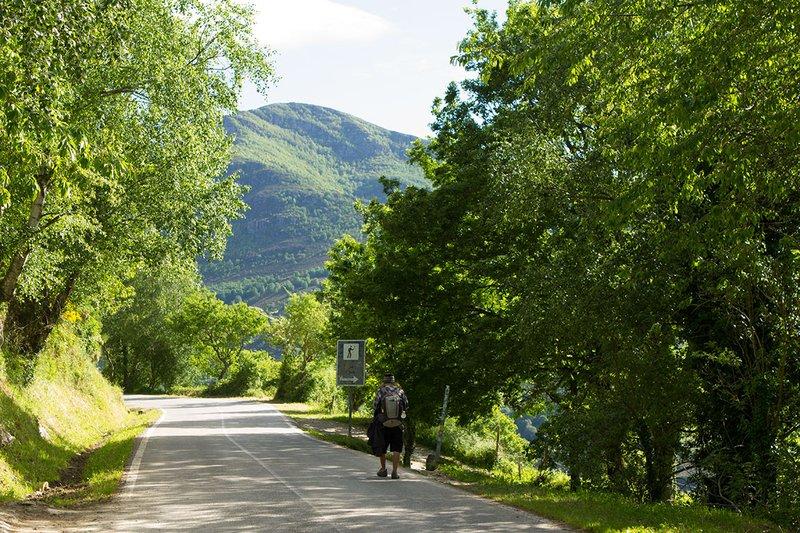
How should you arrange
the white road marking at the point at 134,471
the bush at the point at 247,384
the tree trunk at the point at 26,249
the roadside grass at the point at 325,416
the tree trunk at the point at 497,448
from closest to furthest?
the white road marking at the point at 134,471 → the tree trunk at the point at 26,249 → the tree trunk at the point at 497,448 → the roadside grass at the point at 325,416 → the bush at the point at 247,384

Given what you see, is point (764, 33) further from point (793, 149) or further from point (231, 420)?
point (231, 420)

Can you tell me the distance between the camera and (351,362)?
26.2m

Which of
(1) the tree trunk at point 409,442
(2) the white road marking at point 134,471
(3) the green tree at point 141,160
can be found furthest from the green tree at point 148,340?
(3) the green tree at point 141,160

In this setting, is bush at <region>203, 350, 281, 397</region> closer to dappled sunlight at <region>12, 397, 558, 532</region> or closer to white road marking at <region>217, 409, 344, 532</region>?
white road marking at <region>217, 409, 344, 532</region>

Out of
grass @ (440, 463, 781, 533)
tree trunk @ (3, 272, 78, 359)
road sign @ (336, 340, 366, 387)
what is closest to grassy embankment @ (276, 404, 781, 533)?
grass @ (440, 463, 781, 533)

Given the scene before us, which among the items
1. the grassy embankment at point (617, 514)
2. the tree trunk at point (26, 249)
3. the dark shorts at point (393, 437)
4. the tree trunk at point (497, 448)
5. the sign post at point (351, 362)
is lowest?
the tree trunk at point (497, 448)

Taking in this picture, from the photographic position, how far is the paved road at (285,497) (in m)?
9.55

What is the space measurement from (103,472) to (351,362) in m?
11.1

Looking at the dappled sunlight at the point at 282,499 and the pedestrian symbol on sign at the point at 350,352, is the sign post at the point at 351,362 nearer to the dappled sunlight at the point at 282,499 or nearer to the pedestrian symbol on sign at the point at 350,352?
the pedestrian symbol on sign at the point at 350,352

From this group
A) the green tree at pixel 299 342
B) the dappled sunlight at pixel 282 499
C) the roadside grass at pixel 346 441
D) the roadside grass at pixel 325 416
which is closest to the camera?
the dappled sunlight at pixel 282 499

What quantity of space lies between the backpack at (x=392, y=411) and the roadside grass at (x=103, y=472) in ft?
15.5

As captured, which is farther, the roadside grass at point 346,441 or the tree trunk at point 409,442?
the roadside grass at point 346,441

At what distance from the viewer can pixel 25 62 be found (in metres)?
8.50

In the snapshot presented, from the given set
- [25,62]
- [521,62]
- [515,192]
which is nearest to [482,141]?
[515,192]
